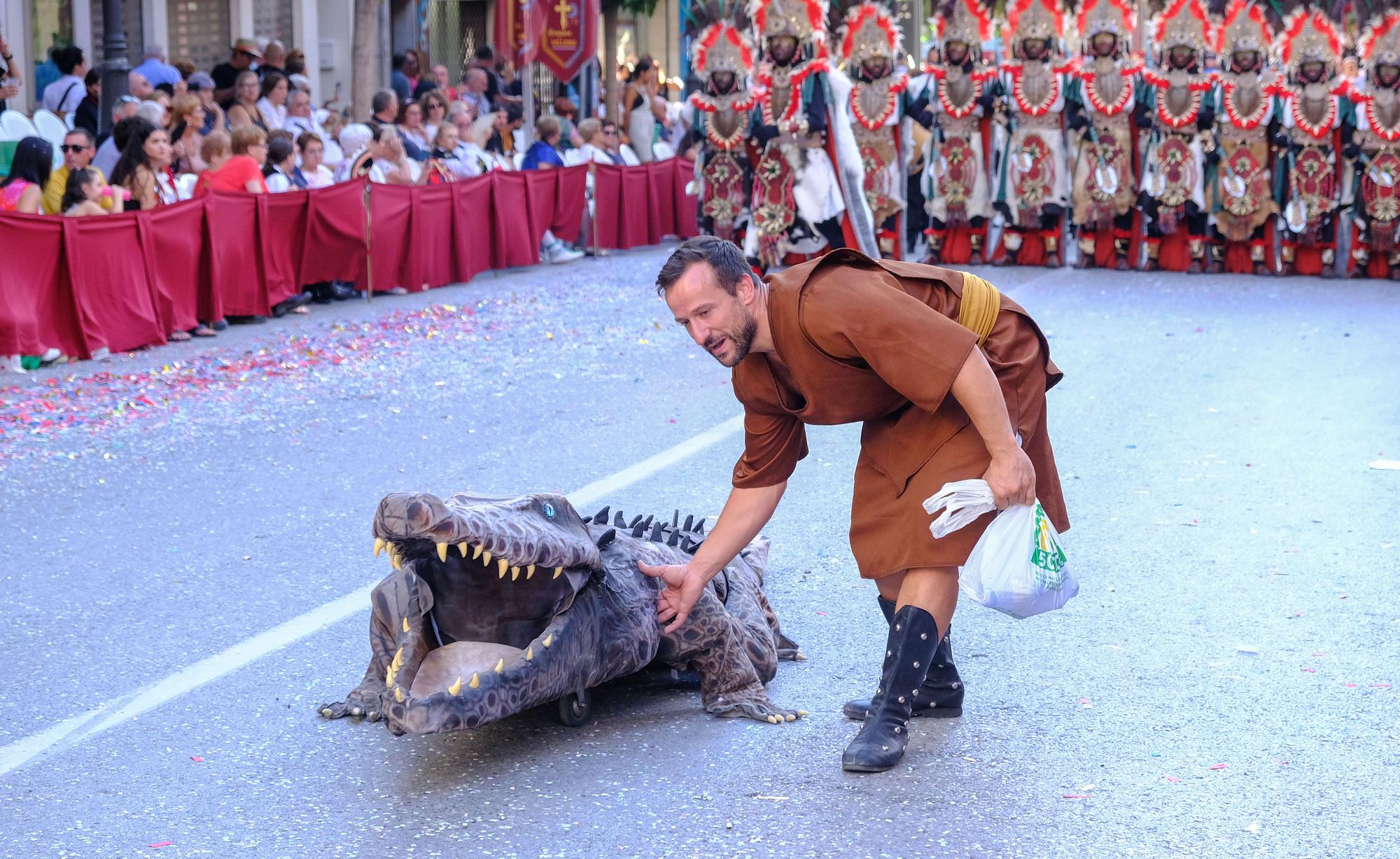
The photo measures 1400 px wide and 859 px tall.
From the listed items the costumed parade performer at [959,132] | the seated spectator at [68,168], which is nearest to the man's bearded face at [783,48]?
the costumed parade performer at [959,132]

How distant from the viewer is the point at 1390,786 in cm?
390

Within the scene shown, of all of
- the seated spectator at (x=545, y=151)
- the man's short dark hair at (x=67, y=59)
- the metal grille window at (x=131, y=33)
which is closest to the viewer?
the man's short dark hair at (x=67, y=59)

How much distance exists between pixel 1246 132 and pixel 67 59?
417 inches

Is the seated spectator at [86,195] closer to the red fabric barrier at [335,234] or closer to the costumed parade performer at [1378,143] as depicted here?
the red fabric barrier at [335,234]

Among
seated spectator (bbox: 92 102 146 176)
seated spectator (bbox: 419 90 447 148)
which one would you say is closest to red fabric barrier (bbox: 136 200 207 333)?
seated spectator (bbox: 92 102 146 176)

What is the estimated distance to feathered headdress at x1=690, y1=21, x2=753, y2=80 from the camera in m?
14.1

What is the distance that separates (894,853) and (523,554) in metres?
1.06

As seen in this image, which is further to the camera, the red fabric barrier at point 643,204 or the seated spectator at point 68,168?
the red fabric barrier at point 643,204

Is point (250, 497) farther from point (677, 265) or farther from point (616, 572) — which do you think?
point (677, 265)

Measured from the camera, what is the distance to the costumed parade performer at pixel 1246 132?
14.1 m

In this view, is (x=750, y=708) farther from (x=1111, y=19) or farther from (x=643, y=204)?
(x=643, y=204)

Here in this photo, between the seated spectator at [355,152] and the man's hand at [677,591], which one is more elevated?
the seated spectator at [355,152]

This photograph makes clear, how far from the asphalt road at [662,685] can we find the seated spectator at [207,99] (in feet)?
15.4

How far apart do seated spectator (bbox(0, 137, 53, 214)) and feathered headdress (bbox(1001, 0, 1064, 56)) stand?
8.28m
